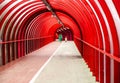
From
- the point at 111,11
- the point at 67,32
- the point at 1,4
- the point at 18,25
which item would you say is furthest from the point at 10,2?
the point at 67,32

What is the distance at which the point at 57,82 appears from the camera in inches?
365

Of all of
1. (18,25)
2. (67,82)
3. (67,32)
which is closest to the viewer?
(67,82)

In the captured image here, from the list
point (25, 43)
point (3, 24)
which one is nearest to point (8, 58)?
point (3, 24)

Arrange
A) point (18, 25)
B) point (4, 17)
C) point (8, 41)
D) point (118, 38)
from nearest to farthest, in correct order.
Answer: point (118, 38), point (4, 17), point (8, 41), point (18, 25)

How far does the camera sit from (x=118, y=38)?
592 centimetres

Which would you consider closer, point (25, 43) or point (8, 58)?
point (8, 58)

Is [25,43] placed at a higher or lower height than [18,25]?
lower

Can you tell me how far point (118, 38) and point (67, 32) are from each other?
203 feet

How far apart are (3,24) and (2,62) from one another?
6.70 feet

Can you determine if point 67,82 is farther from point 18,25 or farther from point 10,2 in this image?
point 18,25

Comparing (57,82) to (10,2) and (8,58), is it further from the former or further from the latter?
(8,58)

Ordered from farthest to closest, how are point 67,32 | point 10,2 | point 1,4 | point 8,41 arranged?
point 67,32, point 8,41, point 10,2, point 1,4

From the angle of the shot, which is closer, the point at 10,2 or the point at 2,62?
the point at 10,2

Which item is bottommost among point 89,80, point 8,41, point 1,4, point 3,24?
point 89,80
